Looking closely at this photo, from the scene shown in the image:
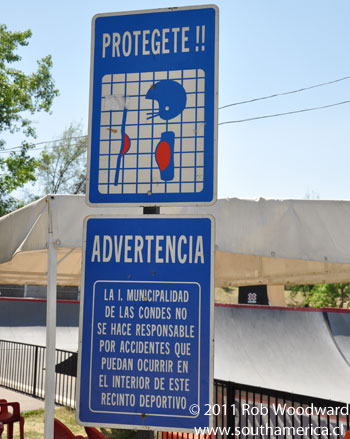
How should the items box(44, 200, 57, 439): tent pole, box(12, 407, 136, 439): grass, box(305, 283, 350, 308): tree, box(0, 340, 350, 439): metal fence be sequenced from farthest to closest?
box(305, 283, 350, 308): tree
box(12, 407, 136, 439): grass
box(0, 340, 350, 439): metal fence
box(44, 200, 57, 439): tent pole

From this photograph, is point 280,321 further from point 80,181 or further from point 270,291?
point 80,181

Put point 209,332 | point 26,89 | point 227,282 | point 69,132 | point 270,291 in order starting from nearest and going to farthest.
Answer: point 209,332, point 227,282, point 26,89, point 270,291, point 69,132

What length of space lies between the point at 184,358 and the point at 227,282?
19.4 feet

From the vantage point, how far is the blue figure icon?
2.03 metres

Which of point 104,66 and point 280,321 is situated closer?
point 104,66

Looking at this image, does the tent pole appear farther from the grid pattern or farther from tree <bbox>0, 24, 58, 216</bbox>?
tree <bbox>0, 24, 58, 216</bbox>

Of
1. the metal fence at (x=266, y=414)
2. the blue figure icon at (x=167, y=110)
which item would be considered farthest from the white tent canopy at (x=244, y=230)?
the metal fence at (x=266, y=414)

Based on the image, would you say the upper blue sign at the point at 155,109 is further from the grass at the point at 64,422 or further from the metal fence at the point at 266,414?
the grass at the point at 64,422

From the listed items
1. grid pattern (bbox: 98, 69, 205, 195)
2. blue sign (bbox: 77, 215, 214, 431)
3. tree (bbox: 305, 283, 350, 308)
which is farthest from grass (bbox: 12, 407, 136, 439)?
tree (bbox: 305, 283, 350, 308)

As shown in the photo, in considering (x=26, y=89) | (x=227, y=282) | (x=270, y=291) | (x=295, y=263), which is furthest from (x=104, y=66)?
(x=270, y=291)

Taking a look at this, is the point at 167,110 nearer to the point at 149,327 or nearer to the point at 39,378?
the point at 149,327

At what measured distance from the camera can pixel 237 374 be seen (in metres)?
12.5

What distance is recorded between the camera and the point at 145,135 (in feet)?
6.75

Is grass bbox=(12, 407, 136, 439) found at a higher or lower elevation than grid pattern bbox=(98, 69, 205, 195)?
lower
